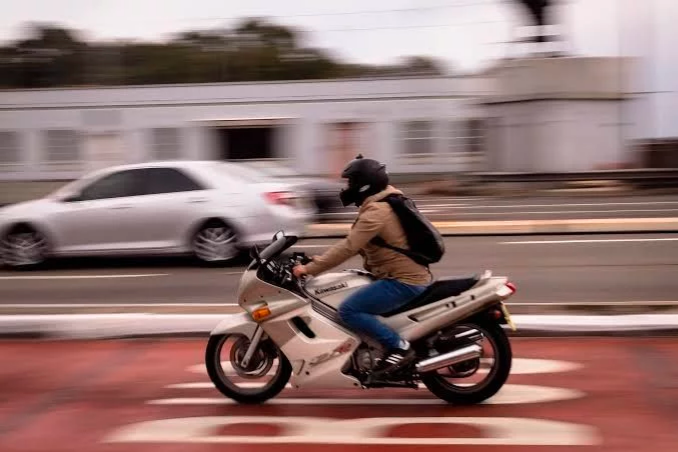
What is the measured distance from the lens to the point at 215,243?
476 inches

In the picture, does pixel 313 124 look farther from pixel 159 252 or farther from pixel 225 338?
pixel 225 338

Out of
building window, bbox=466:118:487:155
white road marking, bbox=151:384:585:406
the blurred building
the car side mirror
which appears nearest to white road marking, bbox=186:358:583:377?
white road marking, bbox=151:384:585:406

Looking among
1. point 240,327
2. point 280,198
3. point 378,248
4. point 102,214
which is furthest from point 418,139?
point 378,248

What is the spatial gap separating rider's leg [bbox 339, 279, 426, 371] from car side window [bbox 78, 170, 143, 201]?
301 inches

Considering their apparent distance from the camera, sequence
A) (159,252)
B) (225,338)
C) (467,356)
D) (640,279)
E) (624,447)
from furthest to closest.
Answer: (159,252) → (640,279) → (225,338) → (467,356) → (624,447)

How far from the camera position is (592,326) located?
7.28 metres

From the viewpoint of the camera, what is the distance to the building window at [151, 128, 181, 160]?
3550 centimetres

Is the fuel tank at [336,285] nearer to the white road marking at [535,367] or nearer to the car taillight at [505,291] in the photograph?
the car taillight at [505,291]

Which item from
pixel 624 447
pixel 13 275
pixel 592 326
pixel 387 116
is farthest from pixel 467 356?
pixel 387 116

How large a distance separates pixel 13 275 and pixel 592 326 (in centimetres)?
842

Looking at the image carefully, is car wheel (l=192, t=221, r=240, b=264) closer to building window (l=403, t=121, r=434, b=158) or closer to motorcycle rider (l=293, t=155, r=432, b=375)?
motorcycle rider (l=293, t=155, r=432, b=375)

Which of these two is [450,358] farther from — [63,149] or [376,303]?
[63,149]

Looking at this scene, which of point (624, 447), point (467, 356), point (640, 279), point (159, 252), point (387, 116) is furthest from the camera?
point (387, 116)

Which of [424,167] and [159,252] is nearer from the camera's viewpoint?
[159,252]
